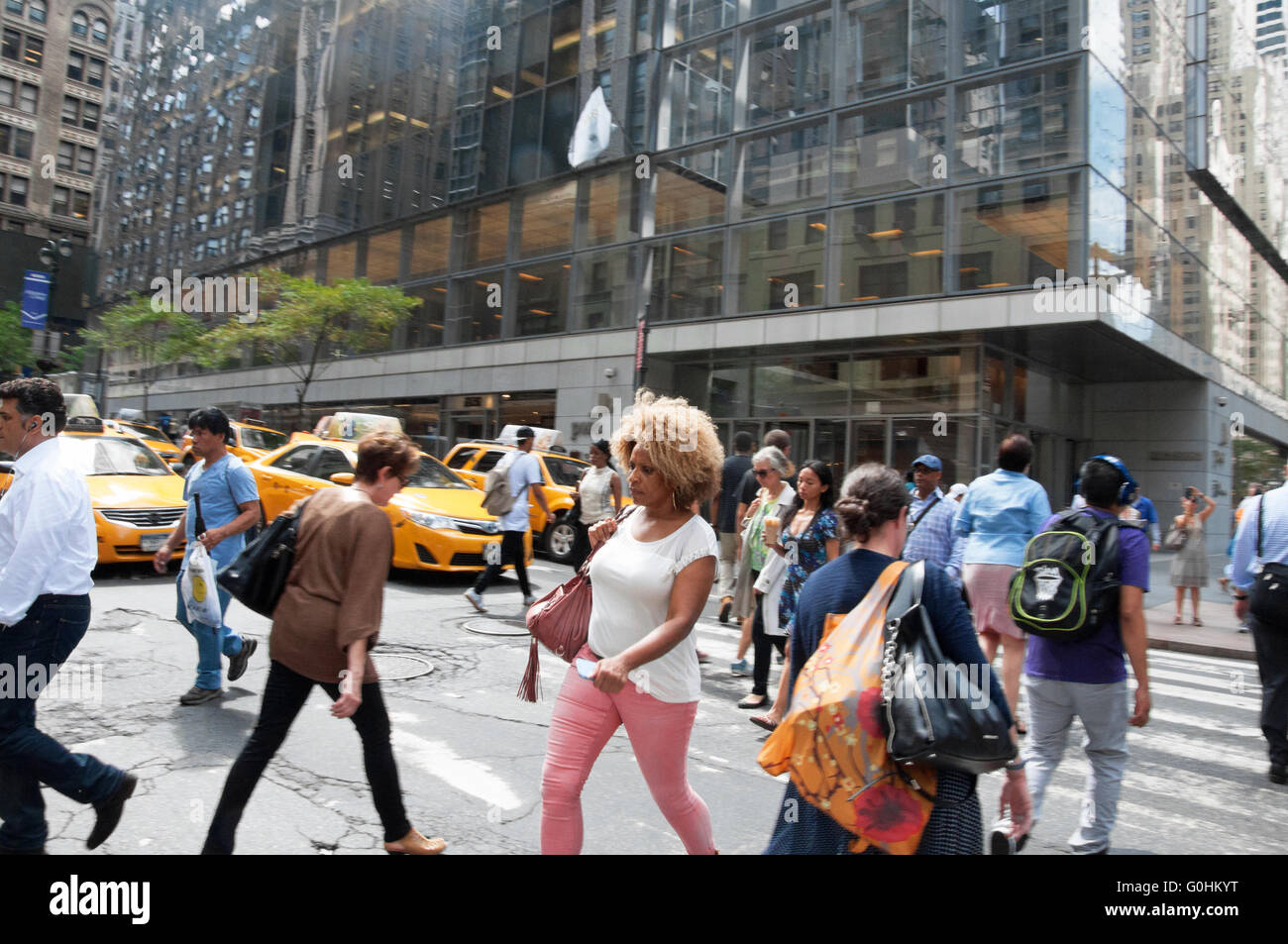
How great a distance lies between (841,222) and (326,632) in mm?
19122

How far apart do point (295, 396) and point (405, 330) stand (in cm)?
813

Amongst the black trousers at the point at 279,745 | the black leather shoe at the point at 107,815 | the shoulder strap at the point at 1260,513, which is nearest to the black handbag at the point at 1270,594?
the shoulder strap at the point at 1260,513

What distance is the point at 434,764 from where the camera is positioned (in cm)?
467

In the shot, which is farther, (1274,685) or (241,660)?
(241,660)

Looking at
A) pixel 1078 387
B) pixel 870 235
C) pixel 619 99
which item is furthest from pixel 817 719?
pixel 619 99

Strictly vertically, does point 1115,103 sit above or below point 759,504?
above

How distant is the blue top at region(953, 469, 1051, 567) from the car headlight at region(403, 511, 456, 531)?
6465mm

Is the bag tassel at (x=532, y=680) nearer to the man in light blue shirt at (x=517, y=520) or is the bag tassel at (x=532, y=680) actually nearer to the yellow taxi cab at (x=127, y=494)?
the man in light blue shirt at (x=517, y=520)

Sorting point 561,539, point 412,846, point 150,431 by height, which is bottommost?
point 412,846

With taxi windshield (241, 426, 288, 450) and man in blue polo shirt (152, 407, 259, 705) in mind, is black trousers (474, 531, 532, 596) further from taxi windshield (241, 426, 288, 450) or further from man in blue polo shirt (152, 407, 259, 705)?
taxi windshield (241, 426, 288, 450)

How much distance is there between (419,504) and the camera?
10531 mm

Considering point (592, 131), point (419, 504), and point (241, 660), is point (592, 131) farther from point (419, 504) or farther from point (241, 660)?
point (241, 660)

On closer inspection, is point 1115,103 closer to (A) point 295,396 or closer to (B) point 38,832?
(B) point 38,832

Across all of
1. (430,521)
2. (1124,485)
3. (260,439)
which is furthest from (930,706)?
(260,439)
